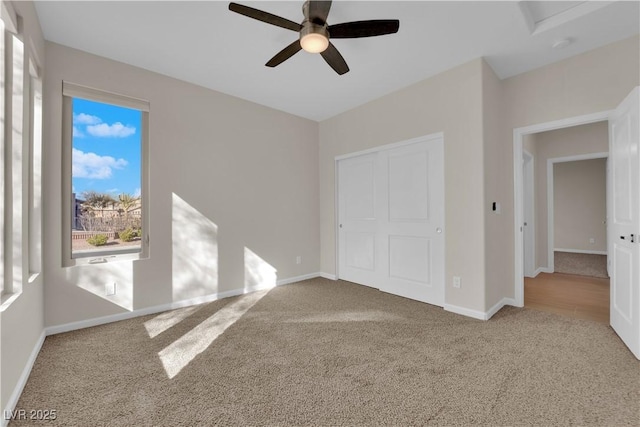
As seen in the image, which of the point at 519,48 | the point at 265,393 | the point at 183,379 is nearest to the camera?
the point at 265,393

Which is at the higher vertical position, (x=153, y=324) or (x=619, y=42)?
(x=619, y=42)

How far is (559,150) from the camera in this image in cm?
484

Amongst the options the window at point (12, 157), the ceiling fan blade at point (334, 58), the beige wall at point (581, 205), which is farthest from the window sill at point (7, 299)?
the beige wall at point (581, 205)

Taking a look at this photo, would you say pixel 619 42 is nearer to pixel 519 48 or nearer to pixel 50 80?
pixel 519 48

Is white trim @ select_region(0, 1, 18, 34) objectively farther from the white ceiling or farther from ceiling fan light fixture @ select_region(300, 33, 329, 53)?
ceiling fan light fixture @ select_region(300, 33, 329, 53)

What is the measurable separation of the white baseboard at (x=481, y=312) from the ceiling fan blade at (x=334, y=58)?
2716mm

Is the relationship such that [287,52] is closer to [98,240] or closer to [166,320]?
[98,240]

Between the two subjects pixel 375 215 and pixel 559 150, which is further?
pixel 559 150

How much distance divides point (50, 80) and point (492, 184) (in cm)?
449

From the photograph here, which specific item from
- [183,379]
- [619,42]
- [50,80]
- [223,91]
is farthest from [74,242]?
[619,42]

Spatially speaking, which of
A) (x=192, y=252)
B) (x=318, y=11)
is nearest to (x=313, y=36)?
(x=318, y=11)

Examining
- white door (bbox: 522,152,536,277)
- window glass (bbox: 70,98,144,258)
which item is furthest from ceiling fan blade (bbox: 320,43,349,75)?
white door (bbox: 522,152,536,277)

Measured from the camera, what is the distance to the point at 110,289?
2.87 metres

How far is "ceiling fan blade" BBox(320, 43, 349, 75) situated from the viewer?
2239mm
